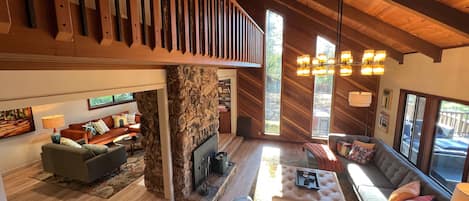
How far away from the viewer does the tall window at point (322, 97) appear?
19.7ft

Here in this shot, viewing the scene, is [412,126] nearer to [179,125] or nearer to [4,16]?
[179,125]

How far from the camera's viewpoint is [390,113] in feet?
16.7

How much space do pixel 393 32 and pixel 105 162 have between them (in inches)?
229

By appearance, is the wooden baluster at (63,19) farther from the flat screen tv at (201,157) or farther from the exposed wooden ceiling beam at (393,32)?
the exposed wooden ceiling beam at (393,32)

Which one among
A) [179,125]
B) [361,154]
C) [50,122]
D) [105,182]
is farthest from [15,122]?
[361,154]

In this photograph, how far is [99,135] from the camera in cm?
603

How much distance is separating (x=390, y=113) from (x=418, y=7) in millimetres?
3421

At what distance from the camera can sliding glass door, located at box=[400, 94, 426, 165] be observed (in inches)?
159

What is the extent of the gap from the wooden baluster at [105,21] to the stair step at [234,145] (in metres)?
4.95

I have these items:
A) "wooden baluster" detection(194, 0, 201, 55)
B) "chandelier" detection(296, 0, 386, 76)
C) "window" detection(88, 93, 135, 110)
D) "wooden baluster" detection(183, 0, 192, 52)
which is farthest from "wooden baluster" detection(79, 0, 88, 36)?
"window" detection(88, 93, 135, 110)

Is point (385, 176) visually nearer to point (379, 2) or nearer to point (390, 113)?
point (390, 113)

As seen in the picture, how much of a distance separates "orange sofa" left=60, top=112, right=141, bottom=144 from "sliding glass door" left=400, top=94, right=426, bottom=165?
22.9ft

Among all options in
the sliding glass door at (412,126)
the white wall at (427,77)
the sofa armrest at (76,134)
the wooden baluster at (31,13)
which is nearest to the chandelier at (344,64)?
the white wall at (427,77)

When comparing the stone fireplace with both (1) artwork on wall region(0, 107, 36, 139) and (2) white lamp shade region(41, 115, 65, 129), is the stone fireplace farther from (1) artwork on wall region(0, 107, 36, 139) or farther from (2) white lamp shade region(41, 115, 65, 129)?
(1) artwork on wall region(0, 107, 36, 139)
